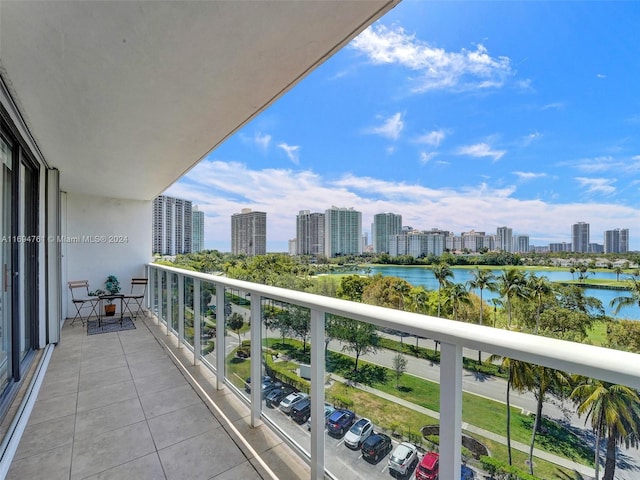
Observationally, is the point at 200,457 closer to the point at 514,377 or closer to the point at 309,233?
the point at 514,377

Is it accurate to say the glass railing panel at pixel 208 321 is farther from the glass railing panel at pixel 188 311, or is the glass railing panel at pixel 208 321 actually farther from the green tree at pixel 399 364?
the green tree at pixel 399 364

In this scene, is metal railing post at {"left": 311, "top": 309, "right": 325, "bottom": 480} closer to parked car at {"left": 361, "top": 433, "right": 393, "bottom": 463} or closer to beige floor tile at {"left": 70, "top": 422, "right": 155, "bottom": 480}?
parked car at {"left": 361, "top": 433, "right": 393, "bottom": 463}

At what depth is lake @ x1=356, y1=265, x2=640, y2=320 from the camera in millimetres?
5105

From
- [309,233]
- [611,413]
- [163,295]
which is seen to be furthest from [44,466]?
[309,233]

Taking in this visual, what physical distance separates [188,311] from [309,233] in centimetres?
1454

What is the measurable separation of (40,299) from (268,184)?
82.2 ft

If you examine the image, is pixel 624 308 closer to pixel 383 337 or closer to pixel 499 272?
pixel 499 272

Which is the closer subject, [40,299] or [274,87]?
[274,87]

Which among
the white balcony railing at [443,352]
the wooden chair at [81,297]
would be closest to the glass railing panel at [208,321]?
the white balcony railing at [443,352]

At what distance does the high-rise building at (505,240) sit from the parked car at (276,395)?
998cm

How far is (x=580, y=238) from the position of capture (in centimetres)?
811

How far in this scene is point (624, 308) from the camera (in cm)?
514

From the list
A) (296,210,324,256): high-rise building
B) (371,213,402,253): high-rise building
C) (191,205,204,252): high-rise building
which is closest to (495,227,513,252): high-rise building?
(371,213,402,253): high-rise building

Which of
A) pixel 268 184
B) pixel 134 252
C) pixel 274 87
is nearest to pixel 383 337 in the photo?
pixel 274 87
